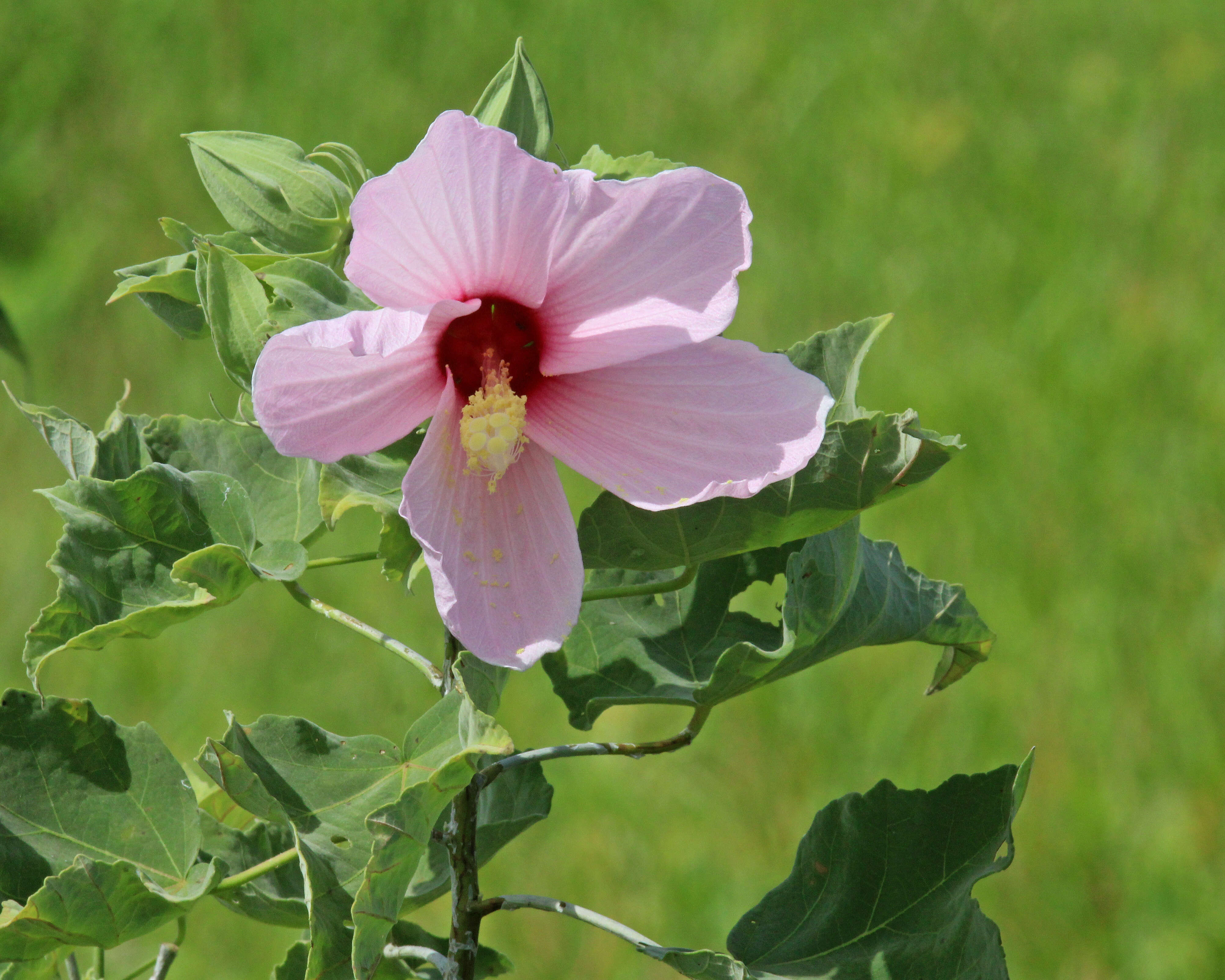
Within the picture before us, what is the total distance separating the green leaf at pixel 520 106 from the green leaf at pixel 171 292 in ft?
0.72

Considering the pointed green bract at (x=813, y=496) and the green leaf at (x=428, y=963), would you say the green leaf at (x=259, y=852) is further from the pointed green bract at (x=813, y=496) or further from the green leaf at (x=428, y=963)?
the pointed green bract at (x=813, y=496)

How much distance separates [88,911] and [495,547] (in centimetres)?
33

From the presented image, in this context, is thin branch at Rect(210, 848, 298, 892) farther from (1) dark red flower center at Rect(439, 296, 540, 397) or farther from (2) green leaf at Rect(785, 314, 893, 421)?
(2) green leaf at Rect(785, 314, 893, 421)

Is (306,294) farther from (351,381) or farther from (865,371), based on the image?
(865,371)

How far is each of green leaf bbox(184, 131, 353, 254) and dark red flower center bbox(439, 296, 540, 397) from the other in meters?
0.15

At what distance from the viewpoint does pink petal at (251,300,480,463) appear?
734 mm

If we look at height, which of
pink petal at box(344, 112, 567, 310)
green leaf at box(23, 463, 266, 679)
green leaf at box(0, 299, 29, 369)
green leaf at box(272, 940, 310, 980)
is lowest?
green leaf at box(272, 940, 310, 980)

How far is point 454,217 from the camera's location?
75 cm

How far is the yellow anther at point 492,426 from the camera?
0.81 metres

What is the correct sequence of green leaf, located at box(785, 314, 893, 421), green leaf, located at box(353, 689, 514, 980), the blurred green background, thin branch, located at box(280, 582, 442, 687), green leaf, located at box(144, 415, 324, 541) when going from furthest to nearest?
the blurred green background, green leaf, located at box(144, 415, 324, 541), thin branch, located at box(280, 582, 442, 687), green leaf, located at box(785, 314, 893, 421), green leaf, located at box(353, 689, 514, 980)

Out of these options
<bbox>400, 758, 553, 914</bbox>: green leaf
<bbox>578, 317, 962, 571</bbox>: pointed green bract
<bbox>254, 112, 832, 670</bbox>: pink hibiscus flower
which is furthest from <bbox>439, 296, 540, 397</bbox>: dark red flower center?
<bbox>400, 758, 553, 914</bbox>: green leaf

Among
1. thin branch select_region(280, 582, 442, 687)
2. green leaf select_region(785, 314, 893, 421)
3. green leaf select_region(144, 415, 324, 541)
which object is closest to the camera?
green leaf select_region(785, 314, 893, 421)

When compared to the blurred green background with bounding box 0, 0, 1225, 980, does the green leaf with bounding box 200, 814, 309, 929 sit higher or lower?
higher

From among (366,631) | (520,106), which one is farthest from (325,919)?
(520,106)
